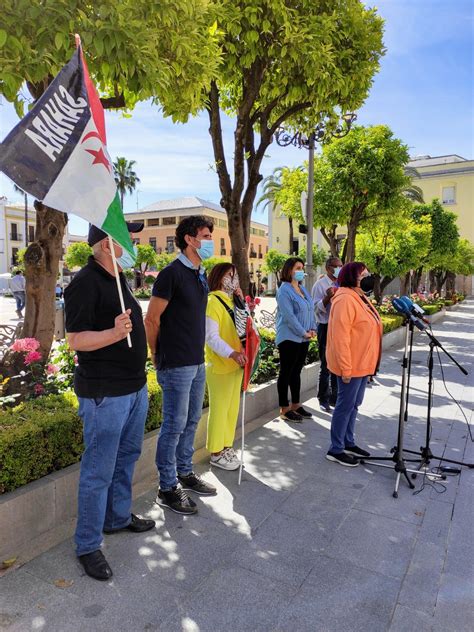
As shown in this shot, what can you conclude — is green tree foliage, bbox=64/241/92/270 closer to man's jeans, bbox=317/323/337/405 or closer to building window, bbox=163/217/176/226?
man's jeans, bbox=317/323/337/405

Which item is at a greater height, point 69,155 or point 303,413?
point 69,155

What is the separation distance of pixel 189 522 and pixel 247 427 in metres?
2.15

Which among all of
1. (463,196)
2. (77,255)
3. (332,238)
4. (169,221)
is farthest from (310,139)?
(169,221)

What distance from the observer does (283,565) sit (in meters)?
2.87

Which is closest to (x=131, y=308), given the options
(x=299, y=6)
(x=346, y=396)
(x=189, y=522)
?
(x=189, y=522)

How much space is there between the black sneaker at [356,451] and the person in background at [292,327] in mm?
1039

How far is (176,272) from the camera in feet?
11.3

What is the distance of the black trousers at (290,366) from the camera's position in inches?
218

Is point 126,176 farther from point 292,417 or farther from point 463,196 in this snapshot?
point 292,417

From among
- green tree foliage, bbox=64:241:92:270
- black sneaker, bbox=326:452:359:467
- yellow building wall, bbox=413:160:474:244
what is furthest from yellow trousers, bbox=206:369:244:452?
yellow building wall, bbox=413:160:474:244

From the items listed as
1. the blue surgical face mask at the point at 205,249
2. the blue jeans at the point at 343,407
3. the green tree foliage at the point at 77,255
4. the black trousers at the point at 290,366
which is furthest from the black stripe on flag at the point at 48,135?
the green tree foliage at the point at 77,255

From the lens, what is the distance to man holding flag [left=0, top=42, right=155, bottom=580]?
8.22 feet

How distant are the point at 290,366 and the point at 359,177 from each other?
8.69 m

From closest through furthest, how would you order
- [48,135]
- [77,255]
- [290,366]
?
[48,135], [290,366], [77,255]
